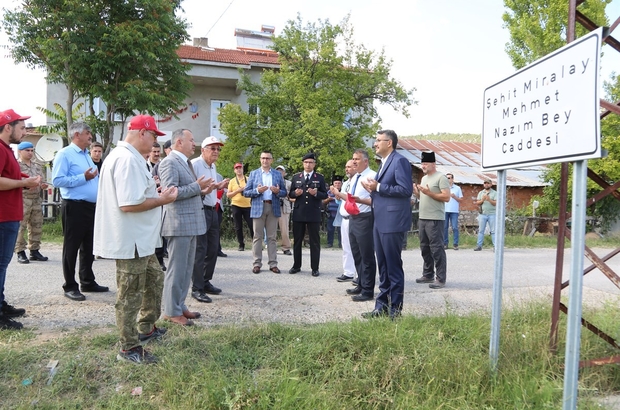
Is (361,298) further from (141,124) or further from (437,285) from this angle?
(141,124)

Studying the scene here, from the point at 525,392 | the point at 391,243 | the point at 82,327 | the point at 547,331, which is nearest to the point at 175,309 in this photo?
the point at 82,327

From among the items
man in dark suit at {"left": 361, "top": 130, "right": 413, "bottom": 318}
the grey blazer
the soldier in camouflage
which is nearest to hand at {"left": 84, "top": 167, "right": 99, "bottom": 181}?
the grey blazer

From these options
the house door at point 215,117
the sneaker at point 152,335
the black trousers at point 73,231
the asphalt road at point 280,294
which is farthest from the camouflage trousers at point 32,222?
the house door at point 215,117

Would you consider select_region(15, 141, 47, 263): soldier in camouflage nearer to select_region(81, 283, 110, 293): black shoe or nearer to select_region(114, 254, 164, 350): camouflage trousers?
select_region(81, 283, 110, 293): black shoe

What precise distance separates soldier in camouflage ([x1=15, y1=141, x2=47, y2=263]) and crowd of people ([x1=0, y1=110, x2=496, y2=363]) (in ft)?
0.08

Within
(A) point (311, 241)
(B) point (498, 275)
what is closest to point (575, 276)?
(B) point (498, 275)

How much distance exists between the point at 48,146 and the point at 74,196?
1254 cm

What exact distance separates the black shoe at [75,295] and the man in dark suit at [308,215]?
3403 mm

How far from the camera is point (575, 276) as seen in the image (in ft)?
8.43

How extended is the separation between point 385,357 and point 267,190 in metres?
4.78

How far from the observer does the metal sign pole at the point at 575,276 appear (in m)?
2.54

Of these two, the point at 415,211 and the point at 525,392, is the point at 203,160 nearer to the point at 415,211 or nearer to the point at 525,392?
the point at 525,392

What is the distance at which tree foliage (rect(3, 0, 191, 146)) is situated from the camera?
13.5m

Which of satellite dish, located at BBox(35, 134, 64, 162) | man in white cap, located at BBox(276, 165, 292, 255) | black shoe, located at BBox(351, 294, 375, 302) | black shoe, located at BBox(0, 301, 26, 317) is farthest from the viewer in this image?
satellite dish, located at BBox(35, 134, 64, 162)
